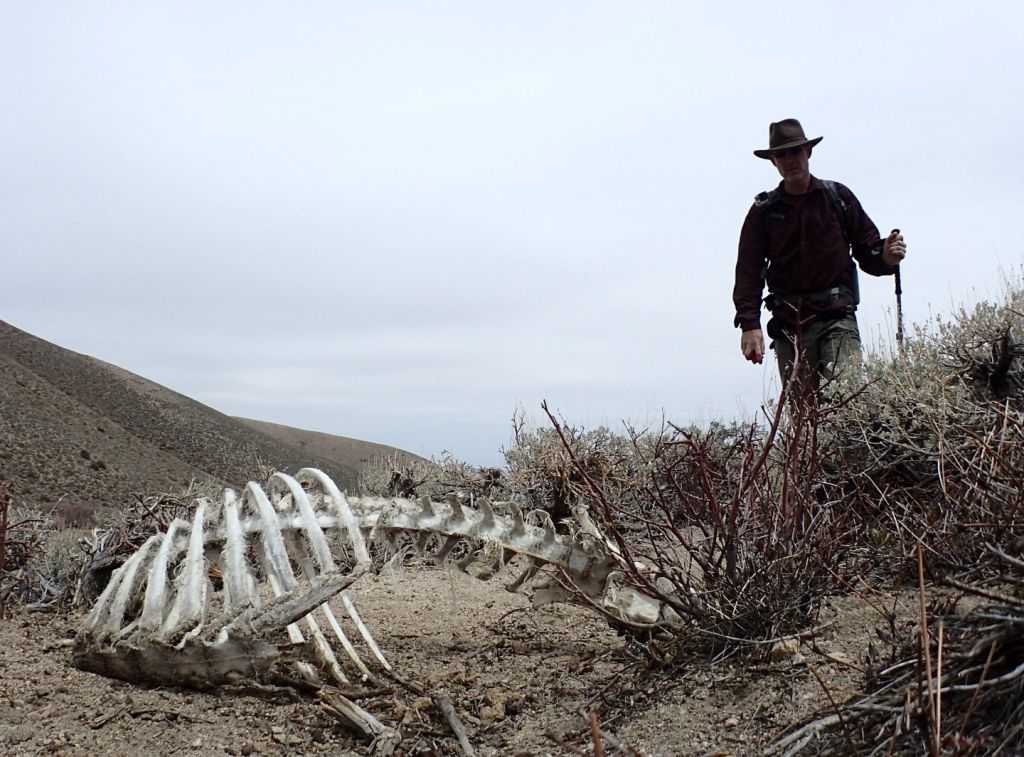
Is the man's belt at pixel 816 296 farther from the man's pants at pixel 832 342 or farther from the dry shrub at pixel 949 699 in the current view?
the dry shrub at pixel 949 699

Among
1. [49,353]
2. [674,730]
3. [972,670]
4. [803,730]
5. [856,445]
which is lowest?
[674,730]

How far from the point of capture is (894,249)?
537cm

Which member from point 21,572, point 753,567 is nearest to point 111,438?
point 21,572

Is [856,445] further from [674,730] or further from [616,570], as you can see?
[674,730]

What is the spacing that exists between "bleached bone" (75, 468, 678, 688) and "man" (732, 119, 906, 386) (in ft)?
8.53

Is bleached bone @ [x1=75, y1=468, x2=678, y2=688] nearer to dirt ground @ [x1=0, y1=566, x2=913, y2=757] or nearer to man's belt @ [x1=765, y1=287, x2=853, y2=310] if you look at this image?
dirt ground @ [x1=0, y1=566, x2=913, y2=757]

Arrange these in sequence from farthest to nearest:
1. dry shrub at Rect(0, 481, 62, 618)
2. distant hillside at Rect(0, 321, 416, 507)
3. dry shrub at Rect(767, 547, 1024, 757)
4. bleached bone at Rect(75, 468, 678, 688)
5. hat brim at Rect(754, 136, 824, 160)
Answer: distant hillside at Rect(0, 321, 416, 507) → hat brim at Rect(754, 136, 824, 160) → dry shrub at Rect(0, 481, 62, 618) → bleached bone at Rect(75, 468, 678, 688) → dry shrub at Rect(767, 547, 1024, 757)

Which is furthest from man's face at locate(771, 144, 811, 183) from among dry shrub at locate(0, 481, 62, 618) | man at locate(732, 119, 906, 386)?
dry shrub at locate(0, 481, 62, 618)

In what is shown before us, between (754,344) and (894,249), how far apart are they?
1102 millimetres

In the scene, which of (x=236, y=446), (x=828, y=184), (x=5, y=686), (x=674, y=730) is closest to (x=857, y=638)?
(x=674, y=730)

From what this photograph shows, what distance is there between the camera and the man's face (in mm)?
5359

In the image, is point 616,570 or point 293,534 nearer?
point 616,570

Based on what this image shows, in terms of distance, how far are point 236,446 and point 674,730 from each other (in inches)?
1404

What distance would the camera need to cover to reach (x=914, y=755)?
66.0 inches
